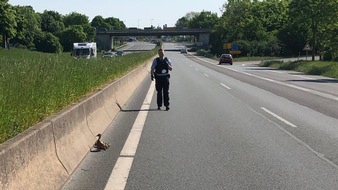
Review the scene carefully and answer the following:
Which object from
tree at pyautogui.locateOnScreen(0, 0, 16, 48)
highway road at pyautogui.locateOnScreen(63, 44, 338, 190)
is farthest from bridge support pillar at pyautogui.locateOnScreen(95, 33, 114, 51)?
highway road at pyautogui.locateOnScreen(63, 44, 338, 190)

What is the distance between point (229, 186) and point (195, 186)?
435 mm

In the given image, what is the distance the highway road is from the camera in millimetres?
6476

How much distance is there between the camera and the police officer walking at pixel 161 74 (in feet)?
48.6

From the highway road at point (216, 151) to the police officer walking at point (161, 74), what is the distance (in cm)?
41

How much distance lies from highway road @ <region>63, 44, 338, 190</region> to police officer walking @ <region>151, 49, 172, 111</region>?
41cm

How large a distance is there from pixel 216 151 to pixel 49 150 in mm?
3319

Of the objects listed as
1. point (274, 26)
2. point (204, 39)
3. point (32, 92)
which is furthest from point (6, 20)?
point (204, 39)

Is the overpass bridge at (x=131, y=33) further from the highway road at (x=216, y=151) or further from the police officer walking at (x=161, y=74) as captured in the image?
the highway road at (x=216, y=151)

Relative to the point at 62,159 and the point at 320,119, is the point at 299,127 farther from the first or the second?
the point at 62,159

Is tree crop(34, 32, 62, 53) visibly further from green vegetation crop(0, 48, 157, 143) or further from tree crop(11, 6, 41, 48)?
green vegetation crop(0, 48, 157, 143)

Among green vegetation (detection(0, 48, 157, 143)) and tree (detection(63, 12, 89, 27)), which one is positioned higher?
tree (detection(63, 12, 89, 27))

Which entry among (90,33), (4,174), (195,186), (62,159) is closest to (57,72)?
(62,159)

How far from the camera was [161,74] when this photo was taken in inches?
590

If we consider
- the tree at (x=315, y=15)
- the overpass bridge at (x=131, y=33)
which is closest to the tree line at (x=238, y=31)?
the tree at (x=315, y=15)
